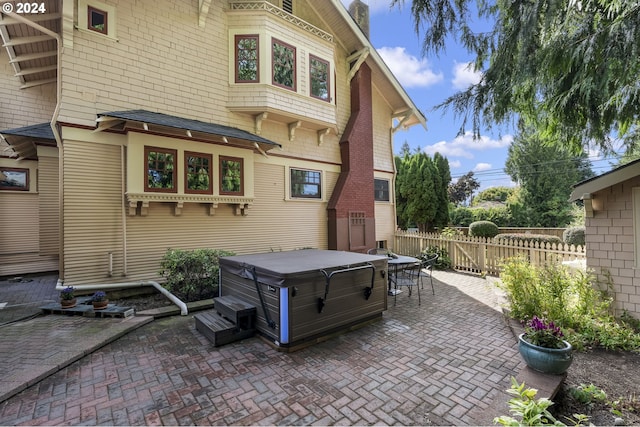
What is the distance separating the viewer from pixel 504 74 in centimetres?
363

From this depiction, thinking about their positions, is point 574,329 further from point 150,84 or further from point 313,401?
point 150,84

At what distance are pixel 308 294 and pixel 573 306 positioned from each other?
14.9 feet

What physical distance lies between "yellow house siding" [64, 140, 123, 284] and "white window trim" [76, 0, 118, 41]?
95.1 inches

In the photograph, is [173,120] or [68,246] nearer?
[68,246]

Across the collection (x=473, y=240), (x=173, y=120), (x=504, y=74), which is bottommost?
(x=473, y=240)

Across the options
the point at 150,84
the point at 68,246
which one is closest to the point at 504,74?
the point at 150,84

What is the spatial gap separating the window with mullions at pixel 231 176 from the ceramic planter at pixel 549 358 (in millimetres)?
6781

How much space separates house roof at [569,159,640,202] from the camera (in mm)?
4450

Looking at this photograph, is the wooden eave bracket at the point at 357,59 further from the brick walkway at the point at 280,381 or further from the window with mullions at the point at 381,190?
the brick walkway at the point at 280,381

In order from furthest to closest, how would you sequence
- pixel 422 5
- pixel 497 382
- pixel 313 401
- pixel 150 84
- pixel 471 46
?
pixel 150 84
pixel 471 46
pixel 422 5
pixel 497 382
pixel 313 401

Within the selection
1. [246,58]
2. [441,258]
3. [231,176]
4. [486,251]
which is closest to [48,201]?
[231,176]

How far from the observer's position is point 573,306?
4773 millimetres

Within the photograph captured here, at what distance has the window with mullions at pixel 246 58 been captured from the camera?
8.02 m

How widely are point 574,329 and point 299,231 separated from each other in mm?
6931
